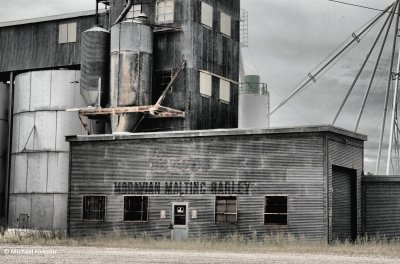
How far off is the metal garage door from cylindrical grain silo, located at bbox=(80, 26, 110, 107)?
655 inches

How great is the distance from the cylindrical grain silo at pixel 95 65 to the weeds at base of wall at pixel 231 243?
1015 centimetres

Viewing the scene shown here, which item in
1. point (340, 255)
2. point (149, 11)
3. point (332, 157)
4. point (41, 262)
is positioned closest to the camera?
point (41, 262)

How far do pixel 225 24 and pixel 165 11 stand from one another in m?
4.93

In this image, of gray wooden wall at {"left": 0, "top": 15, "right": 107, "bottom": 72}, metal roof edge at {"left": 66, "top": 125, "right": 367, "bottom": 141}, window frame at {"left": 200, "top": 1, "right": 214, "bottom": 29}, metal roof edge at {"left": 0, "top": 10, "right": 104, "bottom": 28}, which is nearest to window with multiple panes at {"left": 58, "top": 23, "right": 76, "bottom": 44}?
gray wooden wall at {"left": 0, "top": 15, "right": 107, "bottom": 72}

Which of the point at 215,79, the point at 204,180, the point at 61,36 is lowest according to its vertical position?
the point at 204,180

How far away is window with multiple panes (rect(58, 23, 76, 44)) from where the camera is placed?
48.6 meters

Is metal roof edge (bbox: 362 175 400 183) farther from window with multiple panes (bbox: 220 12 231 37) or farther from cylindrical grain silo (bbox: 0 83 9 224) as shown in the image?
cylindrical grain silo (bbox: 0 83 9 224)

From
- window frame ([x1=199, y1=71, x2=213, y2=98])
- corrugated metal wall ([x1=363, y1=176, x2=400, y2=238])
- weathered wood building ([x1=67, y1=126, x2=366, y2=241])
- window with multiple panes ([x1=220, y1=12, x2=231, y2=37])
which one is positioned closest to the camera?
weathered wood building ([x1=67, y1=126, x2=366, y2=241])

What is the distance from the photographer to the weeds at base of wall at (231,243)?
27.8m

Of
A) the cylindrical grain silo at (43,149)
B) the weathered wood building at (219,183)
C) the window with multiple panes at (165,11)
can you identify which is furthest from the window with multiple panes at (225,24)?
the weathered wood building at (219,183)

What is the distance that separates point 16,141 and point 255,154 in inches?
794

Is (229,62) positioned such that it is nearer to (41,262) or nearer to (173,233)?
(173,233)

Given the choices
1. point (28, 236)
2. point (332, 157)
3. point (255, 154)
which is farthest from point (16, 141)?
point (332, 157)

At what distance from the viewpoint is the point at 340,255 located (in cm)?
2562
